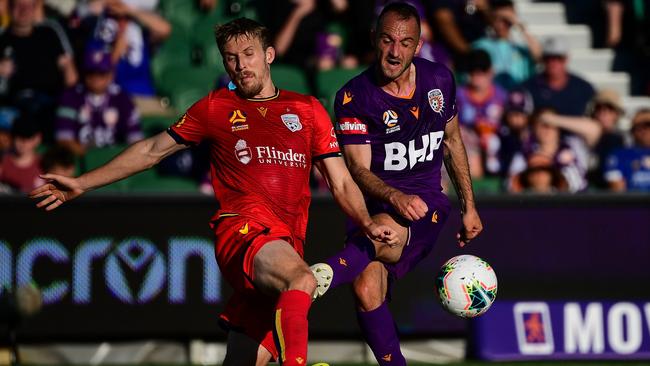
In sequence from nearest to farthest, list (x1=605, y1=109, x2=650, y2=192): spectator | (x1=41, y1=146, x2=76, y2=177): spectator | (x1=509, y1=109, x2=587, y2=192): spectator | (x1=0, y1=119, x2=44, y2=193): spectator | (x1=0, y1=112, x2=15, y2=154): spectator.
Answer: (x1=41, y1=146, x2=76, y2=177): spectator
(x1=0, y1=119, x2=44, y2=193): spectator
(x1=0, y1=112, x2=15, y2=154): spectator
(x1=509, y1=109, x2=587, y2=192): spectator
(x1=605, y1=109, x2=650, y2=192): spectator

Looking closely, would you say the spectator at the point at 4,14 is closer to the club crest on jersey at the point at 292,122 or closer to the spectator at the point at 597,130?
the spectator at the point at 597,130

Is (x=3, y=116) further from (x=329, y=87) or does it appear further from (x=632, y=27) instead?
(x=632, y=27)

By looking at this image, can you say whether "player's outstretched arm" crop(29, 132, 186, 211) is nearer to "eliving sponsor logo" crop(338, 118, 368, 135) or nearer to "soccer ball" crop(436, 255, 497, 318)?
"eliving sponsor logo" crop(338, 118, 368, 135)

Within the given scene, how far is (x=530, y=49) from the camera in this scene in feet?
51.4

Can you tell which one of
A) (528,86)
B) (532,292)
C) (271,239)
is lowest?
(532,292)

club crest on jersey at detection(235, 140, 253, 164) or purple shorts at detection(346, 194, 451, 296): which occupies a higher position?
club crest on jersey at detection(235, 140, 253, 164)

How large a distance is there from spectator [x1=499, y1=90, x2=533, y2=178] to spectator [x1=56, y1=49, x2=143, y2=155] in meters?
3.83

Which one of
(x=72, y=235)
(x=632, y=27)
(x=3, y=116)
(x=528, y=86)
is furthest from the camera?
(x=632, y=27)

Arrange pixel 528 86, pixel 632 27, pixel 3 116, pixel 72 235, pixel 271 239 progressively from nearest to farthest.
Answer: pixel 271 239, pixel 72 235, pixel 3 116, pixel 528 86, pixel 632 27

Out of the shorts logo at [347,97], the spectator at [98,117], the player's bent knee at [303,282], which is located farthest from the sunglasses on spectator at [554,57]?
the player's bent knee at [303,282]

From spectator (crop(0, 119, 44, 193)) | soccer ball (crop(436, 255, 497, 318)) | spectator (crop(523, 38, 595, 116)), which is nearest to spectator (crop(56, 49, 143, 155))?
spectator (crop(0, 119, 44, 193))

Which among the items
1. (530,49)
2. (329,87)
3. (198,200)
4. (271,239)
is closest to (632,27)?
(530,49)

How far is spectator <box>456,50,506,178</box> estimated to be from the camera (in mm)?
13680

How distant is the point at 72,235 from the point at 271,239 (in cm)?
440
